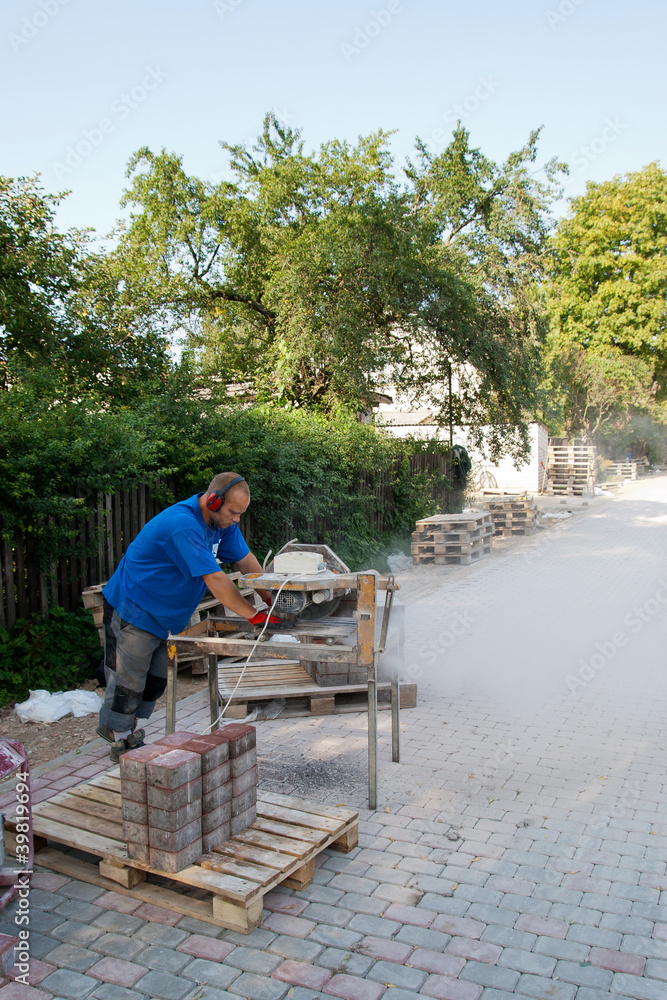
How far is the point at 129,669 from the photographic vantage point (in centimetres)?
462

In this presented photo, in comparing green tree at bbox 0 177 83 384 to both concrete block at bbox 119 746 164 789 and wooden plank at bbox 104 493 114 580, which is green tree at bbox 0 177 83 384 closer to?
wooden plank at bbox 104 493 114 580

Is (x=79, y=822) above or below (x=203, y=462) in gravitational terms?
below

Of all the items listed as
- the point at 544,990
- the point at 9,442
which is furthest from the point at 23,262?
the point at 544,990

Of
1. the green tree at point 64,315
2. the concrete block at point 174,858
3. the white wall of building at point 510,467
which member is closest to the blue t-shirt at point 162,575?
the concrete block at point 174,858

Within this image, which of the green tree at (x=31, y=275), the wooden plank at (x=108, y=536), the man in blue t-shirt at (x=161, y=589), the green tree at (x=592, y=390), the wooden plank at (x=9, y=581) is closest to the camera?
the man in blue t-shirt at (x=161, y=589)

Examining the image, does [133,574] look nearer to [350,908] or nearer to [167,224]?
[350,908]

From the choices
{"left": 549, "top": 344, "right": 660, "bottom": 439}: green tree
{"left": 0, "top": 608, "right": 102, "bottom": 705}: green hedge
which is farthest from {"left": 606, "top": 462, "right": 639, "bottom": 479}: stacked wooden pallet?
{"left": 0, "top": 608, "right": 102, "bottom": 705}: green hedge

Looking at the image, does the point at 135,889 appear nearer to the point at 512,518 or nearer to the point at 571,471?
the point at 512,518

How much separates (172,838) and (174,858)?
91mm

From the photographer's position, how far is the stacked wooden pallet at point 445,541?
14023 mm

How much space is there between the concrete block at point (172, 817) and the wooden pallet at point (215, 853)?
0.21 metres

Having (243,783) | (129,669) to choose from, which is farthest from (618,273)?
(243,783)

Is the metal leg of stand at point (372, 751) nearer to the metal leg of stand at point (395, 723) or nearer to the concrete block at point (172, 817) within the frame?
the metal leg of stand at point (395, 723)

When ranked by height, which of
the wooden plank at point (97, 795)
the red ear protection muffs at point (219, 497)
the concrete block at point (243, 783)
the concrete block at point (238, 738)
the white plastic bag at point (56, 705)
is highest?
the red ear protection muffs at point (219, 497)
